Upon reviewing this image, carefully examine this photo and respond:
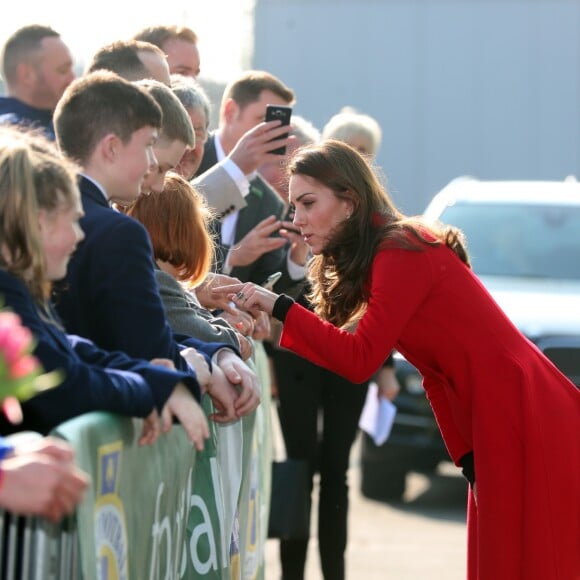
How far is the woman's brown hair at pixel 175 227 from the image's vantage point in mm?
4137

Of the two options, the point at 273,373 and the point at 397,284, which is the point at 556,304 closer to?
the point at 273,373

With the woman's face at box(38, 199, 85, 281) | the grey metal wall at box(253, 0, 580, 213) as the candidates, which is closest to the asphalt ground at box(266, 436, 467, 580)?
the woman's face at box(38, 199, 85, 281)

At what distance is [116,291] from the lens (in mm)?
3391

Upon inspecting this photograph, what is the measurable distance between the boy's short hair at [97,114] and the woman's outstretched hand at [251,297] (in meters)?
0.98

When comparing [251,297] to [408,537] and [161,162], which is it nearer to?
[161,162]

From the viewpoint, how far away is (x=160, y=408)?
311 centimetres

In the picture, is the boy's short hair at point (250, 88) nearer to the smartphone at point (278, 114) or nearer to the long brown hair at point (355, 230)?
the smartphone at point (278, 114)

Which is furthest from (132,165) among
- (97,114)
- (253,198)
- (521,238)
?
(521,238)

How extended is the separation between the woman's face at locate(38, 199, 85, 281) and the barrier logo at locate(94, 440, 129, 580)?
378 mm

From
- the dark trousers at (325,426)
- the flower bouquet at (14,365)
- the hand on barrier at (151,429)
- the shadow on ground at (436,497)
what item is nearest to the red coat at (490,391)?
the hand on barrier at (151,429)

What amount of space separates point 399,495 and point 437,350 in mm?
5299

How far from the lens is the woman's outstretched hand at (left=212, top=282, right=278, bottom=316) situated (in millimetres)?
4578

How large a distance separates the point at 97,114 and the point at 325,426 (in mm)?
3029

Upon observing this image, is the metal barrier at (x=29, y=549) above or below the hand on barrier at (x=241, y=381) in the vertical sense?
above
